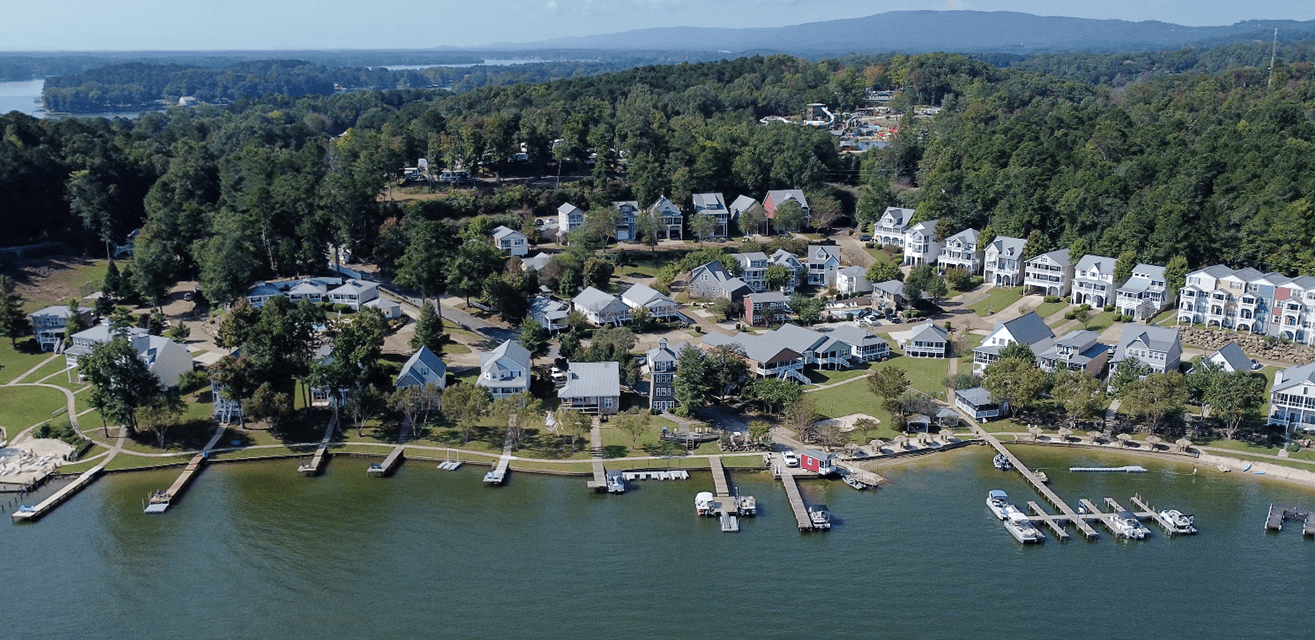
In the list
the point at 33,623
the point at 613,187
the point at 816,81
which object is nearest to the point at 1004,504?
the point at 33,623

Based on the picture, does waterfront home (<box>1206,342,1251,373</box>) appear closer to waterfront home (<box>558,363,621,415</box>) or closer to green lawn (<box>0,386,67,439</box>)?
waterfront home (<box>558,363,621,415</box>)

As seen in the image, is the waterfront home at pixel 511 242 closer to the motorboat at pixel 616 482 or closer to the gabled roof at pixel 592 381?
the gabled roof at pixel 592 381

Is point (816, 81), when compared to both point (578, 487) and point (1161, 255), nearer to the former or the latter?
point (1161, 255)

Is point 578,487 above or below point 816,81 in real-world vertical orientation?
below

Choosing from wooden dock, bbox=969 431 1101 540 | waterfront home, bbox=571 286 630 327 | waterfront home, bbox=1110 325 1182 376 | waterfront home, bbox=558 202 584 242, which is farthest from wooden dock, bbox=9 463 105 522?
waterfront home, bbox=1110 325 1182 376

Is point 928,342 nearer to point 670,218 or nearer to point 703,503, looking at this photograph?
point 703,503

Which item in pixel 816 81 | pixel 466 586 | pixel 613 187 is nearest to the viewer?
pixel 466 586
